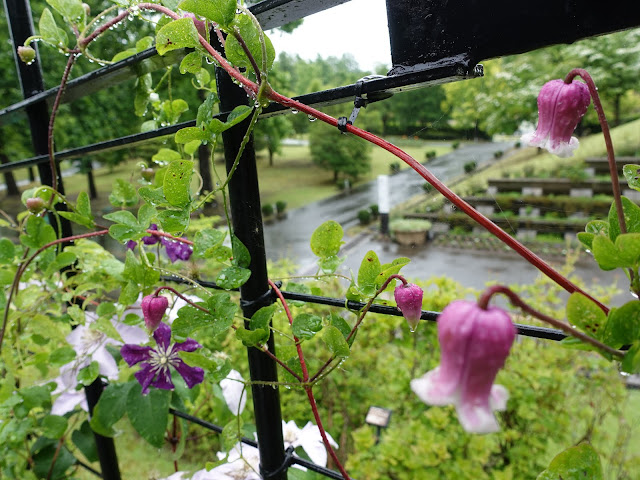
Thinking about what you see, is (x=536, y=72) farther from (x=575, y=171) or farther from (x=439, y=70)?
(x=439, y=70)

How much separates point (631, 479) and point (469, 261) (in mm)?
2932

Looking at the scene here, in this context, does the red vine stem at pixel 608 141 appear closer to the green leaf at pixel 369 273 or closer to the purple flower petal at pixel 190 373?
the green leaf at pixel 369 273

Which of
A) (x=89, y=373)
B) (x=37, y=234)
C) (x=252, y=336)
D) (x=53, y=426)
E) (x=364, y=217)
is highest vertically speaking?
(x=37, y=234)

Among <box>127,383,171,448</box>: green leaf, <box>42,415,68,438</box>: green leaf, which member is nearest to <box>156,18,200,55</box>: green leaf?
<box>127,383,171,448</box>: green leaf

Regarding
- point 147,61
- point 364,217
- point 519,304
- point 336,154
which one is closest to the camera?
point 519,304

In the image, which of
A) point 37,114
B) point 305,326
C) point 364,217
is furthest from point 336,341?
point 364,217

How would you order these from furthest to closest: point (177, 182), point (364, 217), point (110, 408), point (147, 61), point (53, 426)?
point (364, 217) < point (53, 426) < point (110, 408) < point (147, 61) < point (177, 182)

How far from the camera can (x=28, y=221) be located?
2.27 ft

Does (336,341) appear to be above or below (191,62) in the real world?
below

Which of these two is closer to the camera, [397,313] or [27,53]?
[397,313]

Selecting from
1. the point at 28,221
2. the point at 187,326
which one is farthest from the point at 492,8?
the point at 28,221

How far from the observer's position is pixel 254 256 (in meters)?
0.49

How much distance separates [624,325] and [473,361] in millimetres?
128

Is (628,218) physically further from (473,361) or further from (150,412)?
(150,412)
